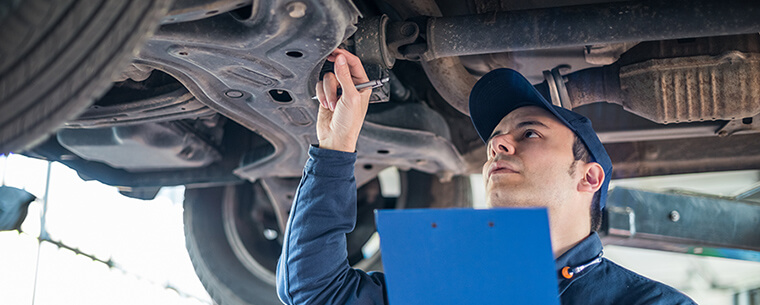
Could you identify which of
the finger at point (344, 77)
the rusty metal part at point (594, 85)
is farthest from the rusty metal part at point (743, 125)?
the finger at point (344, 77)

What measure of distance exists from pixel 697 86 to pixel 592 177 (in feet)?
0.84

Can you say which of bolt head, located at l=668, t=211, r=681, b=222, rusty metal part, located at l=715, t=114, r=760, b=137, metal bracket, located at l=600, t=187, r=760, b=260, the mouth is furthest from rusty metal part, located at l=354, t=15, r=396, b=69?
bolt head, located at l=668, t=211, r=681, b=222

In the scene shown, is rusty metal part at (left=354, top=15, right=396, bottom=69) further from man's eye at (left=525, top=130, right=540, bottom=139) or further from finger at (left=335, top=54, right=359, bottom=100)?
man's eye at (left=525, top=130, right=540, bottom=139)

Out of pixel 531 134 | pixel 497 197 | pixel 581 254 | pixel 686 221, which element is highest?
pixel 531 134

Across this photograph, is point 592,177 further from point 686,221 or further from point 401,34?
point 686,221

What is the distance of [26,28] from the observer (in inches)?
21.9

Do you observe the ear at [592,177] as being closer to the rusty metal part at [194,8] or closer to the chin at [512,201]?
the chin at [512,201]

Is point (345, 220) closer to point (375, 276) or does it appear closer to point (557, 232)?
point (375, 276)

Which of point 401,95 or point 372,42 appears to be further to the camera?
point 401,95

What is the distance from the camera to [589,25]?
107 centimetres

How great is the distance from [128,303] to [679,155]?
3889mm

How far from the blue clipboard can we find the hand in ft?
1.02

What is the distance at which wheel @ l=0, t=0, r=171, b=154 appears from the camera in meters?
0.56

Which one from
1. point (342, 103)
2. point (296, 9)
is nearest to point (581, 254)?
point (342, 103)
